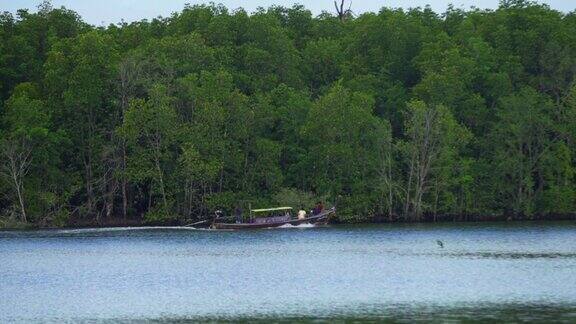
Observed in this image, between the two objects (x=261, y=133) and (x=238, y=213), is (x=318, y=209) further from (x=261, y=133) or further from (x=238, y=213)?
(x=261, y=133)

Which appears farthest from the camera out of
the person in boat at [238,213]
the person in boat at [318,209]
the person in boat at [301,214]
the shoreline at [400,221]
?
the shoreline at [400,221]

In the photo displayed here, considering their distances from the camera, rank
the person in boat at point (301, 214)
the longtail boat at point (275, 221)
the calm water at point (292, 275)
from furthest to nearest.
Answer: the person in boat at point (301, 214) → the longtail boat at point (275, 221) → the calm water at point (292, 275)

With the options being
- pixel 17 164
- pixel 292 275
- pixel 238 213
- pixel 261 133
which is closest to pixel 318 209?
pixel 238 213

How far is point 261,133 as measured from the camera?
107000 millimetres

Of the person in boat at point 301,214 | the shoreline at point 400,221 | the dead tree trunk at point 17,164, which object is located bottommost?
the shoreline at point 400,221

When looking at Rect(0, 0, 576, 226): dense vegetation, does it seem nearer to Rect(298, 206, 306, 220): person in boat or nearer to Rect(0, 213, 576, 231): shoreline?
Rect(0, 213, 576, 231): shoreline

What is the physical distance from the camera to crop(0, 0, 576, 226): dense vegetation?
4018 inches

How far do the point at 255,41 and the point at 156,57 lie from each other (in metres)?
10.7

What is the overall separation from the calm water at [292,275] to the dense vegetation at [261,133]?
7.87 m

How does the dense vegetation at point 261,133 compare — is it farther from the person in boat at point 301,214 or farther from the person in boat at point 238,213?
the person in boat at point 301,214

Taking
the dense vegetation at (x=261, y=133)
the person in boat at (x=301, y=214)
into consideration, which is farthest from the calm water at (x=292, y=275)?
the dense vegetation at (x=261, y=133)

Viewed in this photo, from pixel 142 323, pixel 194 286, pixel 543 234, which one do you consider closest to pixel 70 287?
pixel 194 286

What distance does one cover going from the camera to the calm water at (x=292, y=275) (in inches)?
1905

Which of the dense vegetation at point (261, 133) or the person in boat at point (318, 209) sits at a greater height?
the dense vegetation at point (261, 133)
